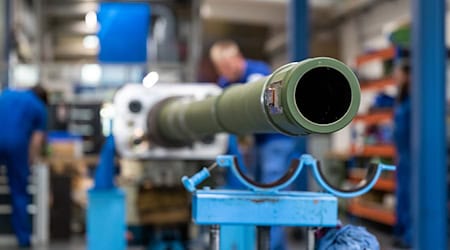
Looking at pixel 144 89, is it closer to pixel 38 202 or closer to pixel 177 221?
pixel 177 221

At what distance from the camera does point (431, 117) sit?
385 cm

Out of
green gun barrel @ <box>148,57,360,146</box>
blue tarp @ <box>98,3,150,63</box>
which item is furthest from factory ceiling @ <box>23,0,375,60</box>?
green gun barrel @ <box>148,57,360,146</box>

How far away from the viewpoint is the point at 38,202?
6.15 metres

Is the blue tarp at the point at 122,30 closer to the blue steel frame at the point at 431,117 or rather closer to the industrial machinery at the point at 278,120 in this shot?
the industrial machinery at the point at 278,120

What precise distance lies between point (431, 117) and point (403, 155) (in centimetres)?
227

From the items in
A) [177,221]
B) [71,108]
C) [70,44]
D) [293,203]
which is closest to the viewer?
[293,203]

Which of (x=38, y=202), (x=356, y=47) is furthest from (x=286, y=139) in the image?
(x=356, y=47)

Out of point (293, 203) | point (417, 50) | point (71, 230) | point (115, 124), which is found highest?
point (417, 50)

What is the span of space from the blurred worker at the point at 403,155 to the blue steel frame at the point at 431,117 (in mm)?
2007

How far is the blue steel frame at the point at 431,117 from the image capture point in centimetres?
383

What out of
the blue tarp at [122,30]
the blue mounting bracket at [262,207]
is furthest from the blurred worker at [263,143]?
the blue mounting bracket at [262,207]

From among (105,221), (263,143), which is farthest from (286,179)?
(263,143)

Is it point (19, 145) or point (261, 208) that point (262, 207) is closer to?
point (261, 208)

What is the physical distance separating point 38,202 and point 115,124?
2.67m
